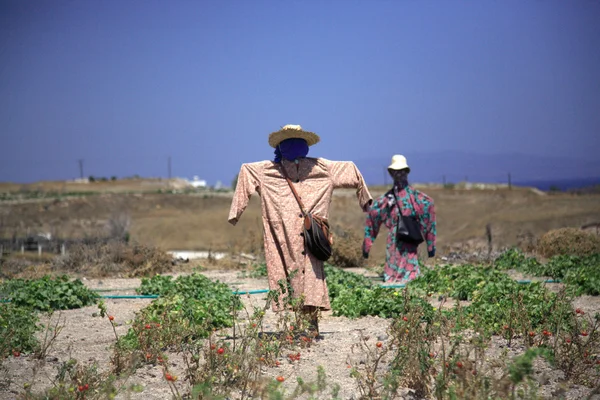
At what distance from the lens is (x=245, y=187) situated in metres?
6.99

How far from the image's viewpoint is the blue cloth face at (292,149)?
7066 mm

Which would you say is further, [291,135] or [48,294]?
[48,294]

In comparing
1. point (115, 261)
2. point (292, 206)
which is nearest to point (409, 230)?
point (292, 206)

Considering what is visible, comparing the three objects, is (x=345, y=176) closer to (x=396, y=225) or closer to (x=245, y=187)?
(x=245, y=187)

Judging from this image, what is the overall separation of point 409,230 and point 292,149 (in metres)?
4.38

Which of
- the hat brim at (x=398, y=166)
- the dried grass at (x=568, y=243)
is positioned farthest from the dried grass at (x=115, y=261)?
the dried grass at (x=568, y=243)

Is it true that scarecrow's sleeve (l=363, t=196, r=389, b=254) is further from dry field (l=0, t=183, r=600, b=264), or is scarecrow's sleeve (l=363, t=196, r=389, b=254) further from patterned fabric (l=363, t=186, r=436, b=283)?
dry field (l=0, t=183, r=600, b=264)

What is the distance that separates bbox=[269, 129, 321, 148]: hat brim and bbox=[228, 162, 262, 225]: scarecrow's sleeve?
0.29m

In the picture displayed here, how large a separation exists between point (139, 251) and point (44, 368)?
7.85 m

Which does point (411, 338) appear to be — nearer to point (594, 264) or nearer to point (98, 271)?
point (594, 264)

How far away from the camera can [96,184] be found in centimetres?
7331

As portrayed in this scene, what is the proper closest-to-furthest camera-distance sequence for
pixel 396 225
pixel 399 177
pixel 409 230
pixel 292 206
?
1. pixel 292 206
2. pixel 409 230
3. pixel 396 225
4. pixel 399 177

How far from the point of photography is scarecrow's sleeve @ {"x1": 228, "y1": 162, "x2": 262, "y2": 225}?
6.97 meters

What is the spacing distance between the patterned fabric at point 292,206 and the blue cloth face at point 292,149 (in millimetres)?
52
